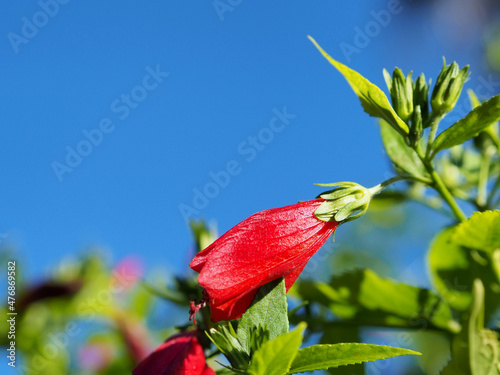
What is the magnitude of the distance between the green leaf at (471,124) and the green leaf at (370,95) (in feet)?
0.20

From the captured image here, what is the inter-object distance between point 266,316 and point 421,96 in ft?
1.66

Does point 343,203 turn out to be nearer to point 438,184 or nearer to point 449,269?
point 438,184

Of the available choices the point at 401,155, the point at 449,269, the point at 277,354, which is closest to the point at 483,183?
the point at 449,269

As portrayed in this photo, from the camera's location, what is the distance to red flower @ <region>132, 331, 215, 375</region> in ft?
3.08

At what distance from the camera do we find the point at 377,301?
1.22m

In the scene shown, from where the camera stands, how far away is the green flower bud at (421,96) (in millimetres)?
1028

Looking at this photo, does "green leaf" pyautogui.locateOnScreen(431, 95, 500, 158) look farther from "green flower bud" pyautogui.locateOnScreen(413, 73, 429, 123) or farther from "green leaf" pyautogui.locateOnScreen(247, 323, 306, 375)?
"green leaf" pyautogui.locateOnScreen(247, 323, 306, 375)

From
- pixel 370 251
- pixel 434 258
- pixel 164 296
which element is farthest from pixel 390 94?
pixel 370 251

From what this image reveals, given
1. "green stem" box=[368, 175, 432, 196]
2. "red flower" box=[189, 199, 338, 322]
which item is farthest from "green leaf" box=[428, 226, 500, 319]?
"red flower" box=[189, 199, 338, 322]

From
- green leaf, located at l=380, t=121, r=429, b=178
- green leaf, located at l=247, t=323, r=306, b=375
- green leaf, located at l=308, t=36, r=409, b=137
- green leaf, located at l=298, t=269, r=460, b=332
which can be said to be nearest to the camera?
green leaf, located at l=247, t=323, r=306, b=375

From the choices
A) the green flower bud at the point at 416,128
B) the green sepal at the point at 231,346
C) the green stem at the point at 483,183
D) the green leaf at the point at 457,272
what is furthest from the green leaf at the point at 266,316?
the green stem at the point at 483,183

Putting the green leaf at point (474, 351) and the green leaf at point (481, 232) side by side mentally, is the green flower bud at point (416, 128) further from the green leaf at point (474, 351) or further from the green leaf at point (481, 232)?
the green leaf at point (474, 351)

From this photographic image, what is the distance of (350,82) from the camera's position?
974 mm

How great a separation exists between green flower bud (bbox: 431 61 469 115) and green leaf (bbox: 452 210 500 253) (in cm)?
20
